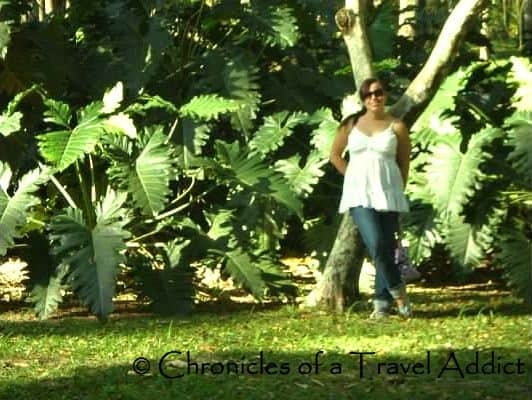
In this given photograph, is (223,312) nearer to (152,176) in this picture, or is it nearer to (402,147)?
(152,176)

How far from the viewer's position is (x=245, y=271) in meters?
10.5

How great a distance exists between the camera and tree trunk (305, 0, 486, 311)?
32.8 ft

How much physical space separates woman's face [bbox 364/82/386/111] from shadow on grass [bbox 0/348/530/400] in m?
1.98

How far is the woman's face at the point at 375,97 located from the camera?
923 centimetres

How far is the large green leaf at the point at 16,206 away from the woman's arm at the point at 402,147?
2835 mm

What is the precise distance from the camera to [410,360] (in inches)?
305

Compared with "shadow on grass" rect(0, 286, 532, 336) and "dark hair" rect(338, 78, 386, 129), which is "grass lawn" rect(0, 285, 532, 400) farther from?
"dark hair" rect(338, 78, 386, 129)

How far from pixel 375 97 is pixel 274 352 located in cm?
213

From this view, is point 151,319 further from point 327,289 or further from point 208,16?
point 208,16

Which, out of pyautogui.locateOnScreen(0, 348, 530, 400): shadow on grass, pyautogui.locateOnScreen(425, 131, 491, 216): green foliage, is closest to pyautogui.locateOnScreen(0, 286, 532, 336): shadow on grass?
pyautogui.locateOnScreen(425, 131, 491, 216): green foliage

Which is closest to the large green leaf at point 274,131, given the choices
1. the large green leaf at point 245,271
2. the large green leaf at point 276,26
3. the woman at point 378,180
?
the large green leaf at point 276,26

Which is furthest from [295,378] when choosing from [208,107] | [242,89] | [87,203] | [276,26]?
[276,26]

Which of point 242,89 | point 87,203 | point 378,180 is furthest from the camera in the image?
point 242,89

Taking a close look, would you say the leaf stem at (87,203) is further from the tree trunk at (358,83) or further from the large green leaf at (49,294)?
the tree trunk at (358,83)
